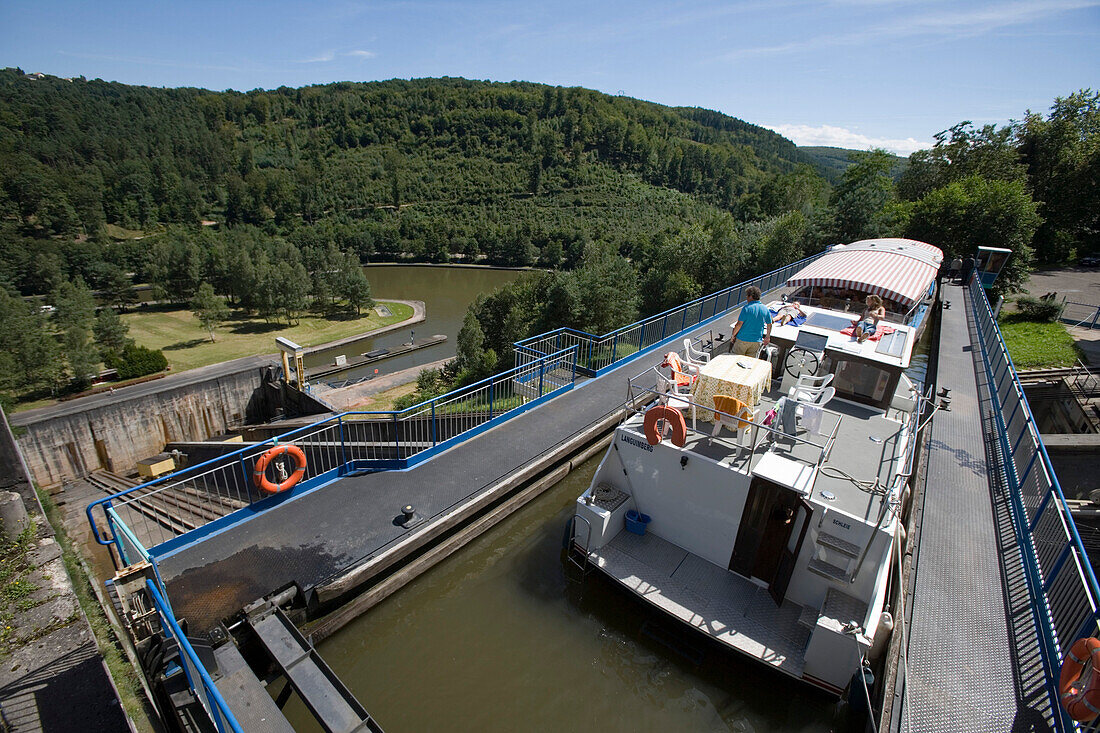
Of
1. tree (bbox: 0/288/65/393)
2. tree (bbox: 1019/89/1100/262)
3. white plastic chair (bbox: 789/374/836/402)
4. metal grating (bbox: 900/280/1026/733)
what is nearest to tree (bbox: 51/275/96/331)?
tree (bbox: 0/288/65/393)

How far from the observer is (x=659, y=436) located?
7352mm

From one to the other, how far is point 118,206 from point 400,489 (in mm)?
112406

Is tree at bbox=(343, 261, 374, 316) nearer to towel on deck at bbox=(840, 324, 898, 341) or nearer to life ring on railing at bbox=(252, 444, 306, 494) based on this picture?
life ring on railing at bbox=(252, 444, 306, 494)

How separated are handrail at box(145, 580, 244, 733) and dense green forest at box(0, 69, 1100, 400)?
2366 cm

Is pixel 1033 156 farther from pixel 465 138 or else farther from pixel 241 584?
pixel 465 138

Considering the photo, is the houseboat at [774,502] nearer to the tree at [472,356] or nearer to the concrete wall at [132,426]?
the tree at [472,356]

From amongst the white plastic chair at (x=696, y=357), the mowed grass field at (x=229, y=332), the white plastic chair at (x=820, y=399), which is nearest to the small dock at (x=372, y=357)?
the mowed grass field at (x=229, y=332)

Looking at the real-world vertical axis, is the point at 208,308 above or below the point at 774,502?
below

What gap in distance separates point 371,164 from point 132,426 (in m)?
119

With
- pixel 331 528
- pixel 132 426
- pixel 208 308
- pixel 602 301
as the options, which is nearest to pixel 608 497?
pixel 331 528

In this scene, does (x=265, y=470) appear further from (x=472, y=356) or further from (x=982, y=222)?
(x=982, y=222)

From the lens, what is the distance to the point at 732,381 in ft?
23.9

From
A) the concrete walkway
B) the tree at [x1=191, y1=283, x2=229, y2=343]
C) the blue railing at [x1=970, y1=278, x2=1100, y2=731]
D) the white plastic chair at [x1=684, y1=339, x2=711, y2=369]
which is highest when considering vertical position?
the white plastic chair at [x1=684, y1=339, x2=711, y2=369]

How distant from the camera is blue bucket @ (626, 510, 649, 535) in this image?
7.86m
